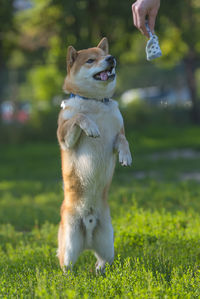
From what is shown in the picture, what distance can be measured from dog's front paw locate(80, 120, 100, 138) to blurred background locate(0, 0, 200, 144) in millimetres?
11281

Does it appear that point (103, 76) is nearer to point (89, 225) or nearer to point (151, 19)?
point (151, 19)

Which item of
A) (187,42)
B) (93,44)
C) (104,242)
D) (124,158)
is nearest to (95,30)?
(93,44)

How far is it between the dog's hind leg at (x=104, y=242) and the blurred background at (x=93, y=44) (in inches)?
445

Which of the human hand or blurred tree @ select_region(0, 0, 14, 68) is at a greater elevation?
blurred tree @ select_region(0, 0, 14, 68)

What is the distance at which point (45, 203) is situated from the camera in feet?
24.5

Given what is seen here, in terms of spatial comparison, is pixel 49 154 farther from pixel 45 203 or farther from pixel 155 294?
pixel 155 294

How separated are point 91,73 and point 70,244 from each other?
1.35m

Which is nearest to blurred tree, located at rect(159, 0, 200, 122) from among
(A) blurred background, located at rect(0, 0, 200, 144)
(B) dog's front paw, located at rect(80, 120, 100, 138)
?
(A) blurred background, located at rect(0, 0, 200, 144)

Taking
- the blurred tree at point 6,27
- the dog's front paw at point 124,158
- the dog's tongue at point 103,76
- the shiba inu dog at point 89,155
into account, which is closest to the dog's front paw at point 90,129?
the shiba inu dog at point 89,155

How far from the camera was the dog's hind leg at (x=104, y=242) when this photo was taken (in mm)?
3844

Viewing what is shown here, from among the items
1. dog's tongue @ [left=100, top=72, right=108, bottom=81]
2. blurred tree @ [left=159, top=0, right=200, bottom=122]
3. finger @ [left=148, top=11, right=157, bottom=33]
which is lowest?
dog's tongue @ [left=100, top=72, right=108, bottom=81]

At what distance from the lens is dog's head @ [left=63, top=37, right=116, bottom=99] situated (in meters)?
3.76

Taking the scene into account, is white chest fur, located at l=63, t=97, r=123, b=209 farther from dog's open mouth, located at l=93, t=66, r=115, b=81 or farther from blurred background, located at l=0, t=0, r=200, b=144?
blurred background, located at l=0, t=0, r=200, b=144

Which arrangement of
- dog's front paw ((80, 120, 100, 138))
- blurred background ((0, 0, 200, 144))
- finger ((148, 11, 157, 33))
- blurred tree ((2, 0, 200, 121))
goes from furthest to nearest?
blurred background ((0, 0, 200, 144)) → blurred tree ((2, 0, 200, 121)) → finger ((148, 11, 157, 33)) → dog's front paw ((80, 120, 100, 138))
